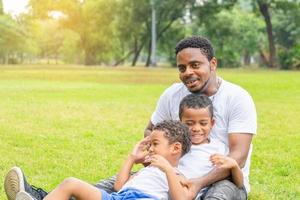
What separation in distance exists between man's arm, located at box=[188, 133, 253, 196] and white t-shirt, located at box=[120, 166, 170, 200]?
0.19m

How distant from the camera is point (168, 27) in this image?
172 feet

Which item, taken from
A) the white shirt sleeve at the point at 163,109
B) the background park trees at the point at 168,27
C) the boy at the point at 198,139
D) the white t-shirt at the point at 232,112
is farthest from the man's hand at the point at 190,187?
the background park trees at the point at 168,27

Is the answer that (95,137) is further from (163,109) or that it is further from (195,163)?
(195,163)

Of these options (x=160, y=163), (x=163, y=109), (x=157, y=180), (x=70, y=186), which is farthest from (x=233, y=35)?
(x=70, y=186)

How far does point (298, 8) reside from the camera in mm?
45000

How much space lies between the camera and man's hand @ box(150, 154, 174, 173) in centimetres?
355

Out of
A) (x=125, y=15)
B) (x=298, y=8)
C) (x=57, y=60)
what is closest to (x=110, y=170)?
(x=298, y=8)

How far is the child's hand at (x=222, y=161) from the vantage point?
12.3 ft

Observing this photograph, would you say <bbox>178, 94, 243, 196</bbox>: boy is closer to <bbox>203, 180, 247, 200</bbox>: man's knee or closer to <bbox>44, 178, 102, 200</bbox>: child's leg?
<bbox>203, 180, 247, 200</bbox>: man's knee

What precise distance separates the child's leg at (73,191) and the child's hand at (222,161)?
2.36 feet

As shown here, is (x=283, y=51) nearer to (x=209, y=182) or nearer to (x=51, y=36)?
(x=209, y=182)

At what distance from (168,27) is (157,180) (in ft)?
162

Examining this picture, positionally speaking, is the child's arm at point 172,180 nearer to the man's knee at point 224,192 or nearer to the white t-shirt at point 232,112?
the man's knee at point 224,192

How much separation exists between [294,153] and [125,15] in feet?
143
